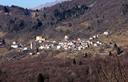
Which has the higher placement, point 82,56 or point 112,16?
point 112,16

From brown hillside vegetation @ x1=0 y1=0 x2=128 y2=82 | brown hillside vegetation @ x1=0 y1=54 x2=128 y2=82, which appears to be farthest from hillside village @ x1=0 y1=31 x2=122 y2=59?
brown hillside vegetation @ x1=0 y1=54 x2=128 y2=82

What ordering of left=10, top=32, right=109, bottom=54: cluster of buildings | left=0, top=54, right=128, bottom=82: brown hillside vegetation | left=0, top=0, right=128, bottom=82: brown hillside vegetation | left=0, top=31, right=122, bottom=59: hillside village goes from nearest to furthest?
left=0, top=54, right=128, bottom=82: brown hillside vegetation
left=0, top=0, right=128, bottom=82: brown hillside vegetation
left=0, top=31, right=122, bottom=59: hillside village
left=10, top=32, right=109, bottom=54: cluster of buildings

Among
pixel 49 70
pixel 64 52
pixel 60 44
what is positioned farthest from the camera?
pixel 60 44

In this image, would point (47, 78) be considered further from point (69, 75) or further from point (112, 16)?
point (112, 16)

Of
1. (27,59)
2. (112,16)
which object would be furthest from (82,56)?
(112,16)

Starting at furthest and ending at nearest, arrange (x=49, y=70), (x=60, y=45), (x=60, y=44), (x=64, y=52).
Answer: (x=60, y=44) → (x=60, y=45) → (x=64, y=52) → (x=49, y=70)

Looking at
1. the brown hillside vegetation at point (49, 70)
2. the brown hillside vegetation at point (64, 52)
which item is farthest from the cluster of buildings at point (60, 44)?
the brown hillside vegetation at point (49, 70)

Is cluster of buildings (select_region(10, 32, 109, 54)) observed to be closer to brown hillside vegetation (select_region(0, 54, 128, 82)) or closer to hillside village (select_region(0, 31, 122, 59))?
hillside village (select_region(0, 31, 122, 59))

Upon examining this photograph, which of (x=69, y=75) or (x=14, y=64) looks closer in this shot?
(x=69, y=75)

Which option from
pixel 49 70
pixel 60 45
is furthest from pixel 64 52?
pixel 49 70

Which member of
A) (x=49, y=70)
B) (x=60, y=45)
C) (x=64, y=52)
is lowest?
(x=49, y=70)

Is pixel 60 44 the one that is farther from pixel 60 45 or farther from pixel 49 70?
pixel 49 70
